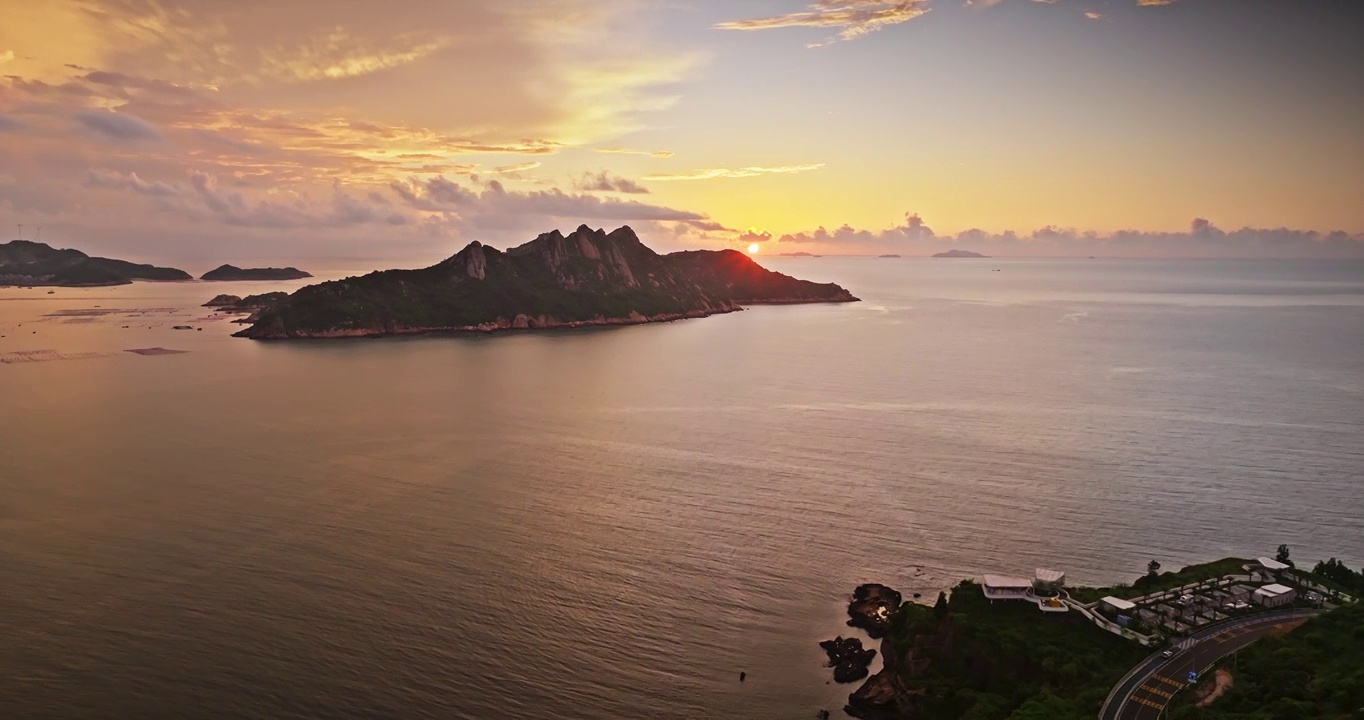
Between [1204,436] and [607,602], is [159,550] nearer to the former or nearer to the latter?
[607,602]

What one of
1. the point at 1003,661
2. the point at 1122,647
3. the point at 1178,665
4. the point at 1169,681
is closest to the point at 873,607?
the point at 1003,661

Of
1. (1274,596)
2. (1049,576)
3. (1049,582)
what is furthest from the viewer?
(1049,576)

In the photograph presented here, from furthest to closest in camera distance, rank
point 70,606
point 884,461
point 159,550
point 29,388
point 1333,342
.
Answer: point 1333,342
point 29,388
point 884,461
point 159,550
point 70,606

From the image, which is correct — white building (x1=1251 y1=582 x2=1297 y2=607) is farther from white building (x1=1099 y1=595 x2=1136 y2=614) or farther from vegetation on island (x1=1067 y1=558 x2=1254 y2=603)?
white building (x1=1099 y1=595 x2=1136 y2=614)

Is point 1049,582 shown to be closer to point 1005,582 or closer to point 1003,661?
point 1005,582

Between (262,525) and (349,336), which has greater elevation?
(349,336)

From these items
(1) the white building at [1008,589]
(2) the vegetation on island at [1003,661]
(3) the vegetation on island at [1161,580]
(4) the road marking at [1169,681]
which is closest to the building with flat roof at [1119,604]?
(3) the vegetation on island at [1161,580]

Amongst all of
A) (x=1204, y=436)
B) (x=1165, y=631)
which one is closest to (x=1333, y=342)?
(x=1204, y=436)
